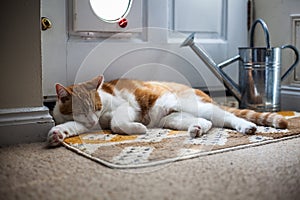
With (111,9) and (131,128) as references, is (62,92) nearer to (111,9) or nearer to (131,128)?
(131,128)

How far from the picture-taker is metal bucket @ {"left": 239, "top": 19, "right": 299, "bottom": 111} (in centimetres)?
183

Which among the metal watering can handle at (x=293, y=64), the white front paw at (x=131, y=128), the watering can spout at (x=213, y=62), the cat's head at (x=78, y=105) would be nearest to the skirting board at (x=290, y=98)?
the metal watering can handle at (x=293, y=64)

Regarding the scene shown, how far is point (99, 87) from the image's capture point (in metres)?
1.59

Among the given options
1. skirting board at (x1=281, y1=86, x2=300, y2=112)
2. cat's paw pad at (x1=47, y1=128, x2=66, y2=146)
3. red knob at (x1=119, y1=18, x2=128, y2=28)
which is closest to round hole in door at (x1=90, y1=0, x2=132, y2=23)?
red knob at (x1=119, y1=18, x2=128, y2=28)

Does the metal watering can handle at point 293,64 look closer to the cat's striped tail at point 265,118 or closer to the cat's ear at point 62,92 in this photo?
the cat's striped tail at point 265,118

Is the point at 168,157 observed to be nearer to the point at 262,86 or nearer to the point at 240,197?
the point at 240,197

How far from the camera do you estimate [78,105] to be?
1.50m

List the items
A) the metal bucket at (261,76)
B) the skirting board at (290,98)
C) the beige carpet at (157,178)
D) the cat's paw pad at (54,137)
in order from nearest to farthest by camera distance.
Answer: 1. the beige carpet at (157,178)
2. the cat's paw pad at (54,137)
3. the metal bucket at (261,76)
4. the skirting board at (290,98)

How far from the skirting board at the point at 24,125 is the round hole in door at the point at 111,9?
1.99 feet

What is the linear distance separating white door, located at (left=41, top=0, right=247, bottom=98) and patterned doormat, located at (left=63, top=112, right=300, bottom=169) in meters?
0.41

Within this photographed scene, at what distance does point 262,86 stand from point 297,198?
3.54 ft

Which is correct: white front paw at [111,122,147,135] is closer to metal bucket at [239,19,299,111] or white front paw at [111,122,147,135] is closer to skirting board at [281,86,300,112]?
metal bucket at [239,19,299,111]

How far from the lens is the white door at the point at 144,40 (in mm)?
1716

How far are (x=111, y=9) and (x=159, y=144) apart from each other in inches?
32.8
